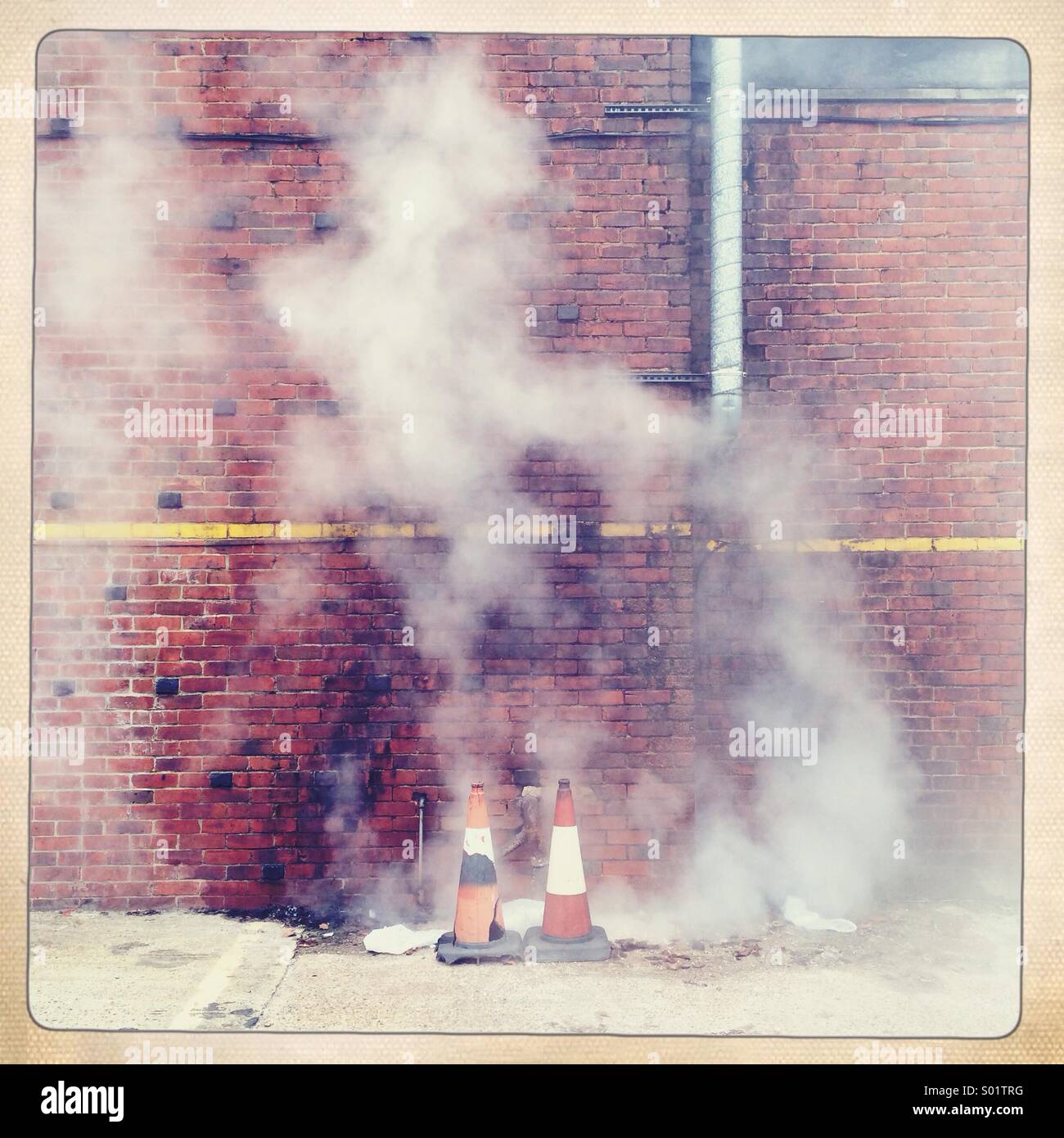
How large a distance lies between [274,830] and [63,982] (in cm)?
113

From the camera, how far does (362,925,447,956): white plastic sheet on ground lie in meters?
4.11

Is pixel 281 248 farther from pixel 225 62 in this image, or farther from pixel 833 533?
pixel 833 533

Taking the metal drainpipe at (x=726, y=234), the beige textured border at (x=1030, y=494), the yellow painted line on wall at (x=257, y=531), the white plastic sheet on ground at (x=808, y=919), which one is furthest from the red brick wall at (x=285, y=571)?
the beige textured border at (x=1030, y=494)

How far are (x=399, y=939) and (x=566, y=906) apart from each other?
0.88 m

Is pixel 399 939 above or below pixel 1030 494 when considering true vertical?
below

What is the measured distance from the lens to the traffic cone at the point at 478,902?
3980mm

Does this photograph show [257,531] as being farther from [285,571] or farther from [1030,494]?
[1030,494]

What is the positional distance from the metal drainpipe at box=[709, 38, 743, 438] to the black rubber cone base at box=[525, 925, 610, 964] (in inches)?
108

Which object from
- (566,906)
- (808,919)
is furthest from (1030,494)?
(566,906)

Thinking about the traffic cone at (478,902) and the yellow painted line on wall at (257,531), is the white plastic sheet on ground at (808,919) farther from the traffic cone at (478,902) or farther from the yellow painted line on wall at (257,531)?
the yellow painted line on wall at (257,531)

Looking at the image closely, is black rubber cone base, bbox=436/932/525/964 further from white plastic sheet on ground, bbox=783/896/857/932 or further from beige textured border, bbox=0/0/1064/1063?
white plastic sheet on ground, bbox=783/896/857/932

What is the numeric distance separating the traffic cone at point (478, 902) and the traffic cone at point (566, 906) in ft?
0.50

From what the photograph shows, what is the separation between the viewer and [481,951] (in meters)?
3.93

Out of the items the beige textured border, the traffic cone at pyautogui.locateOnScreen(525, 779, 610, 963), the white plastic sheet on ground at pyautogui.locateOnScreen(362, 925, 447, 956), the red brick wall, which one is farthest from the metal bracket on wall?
the white plastic sheet on ground at pyautogui.locateOnScreen(362, 925, 447, 956)
